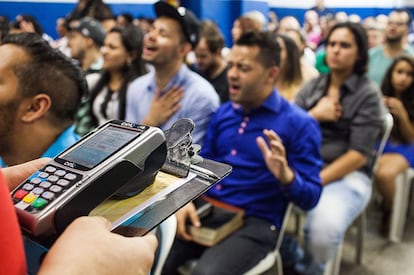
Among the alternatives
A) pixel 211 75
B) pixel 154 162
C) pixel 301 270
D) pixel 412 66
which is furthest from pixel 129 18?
pixel 154 162

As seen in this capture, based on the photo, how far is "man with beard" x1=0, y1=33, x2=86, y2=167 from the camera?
3.71ft

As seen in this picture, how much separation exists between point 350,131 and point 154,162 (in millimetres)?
1769

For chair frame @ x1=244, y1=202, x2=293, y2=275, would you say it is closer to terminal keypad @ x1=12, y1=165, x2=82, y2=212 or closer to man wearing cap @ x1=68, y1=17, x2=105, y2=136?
terminal keypad @ x1=12, y1=165, x2=82, y2=212

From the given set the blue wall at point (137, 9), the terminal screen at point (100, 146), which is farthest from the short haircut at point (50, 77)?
the blue wall at point (137, 9)

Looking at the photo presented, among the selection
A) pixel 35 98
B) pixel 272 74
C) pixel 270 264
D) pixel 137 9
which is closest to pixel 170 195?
pixel 35 98

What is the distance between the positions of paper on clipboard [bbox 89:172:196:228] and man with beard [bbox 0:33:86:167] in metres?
0.68

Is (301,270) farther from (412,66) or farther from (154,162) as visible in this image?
(154,162)

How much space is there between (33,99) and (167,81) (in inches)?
42.7

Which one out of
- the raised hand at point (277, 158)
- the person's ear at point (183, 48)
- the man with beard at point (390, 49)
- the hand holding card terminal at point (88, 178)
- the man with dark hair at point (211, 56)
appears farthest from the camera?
the man with beard at point (390, 49)

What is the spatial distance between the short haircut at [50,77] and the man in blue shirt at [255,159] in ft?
1.74

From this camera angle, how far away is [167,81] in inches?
86.4

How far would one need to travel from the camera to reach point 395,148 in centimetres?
249

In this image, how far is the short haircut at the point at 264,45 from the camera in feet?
6.12

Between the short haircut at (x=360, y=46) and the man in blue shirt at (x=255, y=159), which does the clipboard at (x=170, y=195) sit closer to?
the man in blue shirt at (x=255, y=159)
